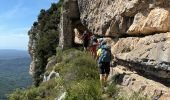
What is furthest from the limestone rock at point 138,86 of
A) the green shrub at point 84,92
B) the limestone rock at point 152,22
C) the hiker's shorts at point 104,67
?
the limestone rock at point 152,22

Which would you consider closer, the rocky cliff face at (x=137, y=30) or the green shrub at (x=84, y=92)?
the rocky cliff face at (x=137, y=30)

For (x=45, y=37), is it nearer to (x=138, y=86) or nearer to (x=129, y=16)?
(x=129, y=16)

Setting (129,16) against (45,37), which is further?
(45,37)

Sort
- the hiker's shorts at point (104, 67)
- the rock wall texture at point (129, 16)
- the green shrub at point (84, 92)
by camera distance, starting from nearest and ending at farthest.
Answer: the green shrub at point (84, 92) < the rock wall texture at point (129, 16) < the hiker's shorts at point (104, 67)

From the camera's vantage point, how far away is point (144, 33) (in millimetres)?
18062

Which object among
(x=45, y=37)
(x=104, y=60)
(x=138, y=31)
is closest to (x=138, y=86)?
(x=104, y=60)

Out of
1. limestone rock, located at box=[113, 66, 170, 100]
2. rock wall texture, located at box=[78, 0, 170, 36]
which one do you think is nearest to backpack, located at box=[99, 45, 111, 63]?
limestone rock, located at box=[113, 66, 170, 100]

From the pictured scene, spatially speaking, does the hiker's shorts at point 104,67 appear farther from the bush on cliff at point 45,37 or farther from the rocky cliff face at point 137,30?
the bush on cliff at point 45,37

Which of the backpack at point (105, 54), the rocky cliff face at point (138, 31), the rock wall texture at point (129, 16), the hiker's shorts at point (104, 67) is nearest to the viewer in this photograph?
the rocky cliff face at point (138, 31)

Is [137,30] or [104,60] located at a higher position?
[137,30]

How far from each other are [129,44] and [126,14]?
1484mm

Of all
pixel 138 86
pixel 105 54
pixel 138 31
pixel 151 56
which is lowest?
pixel 138 86

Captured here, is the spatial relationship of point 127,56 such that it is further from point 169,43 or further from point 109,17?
point 109,17

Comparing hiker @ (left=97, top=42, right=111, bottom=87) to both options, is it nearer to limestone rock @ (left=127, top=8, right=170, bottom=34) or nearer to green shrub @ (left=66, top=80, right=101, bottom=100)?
green shrub @ (left=66, top=80, right=101, bottom=100)
